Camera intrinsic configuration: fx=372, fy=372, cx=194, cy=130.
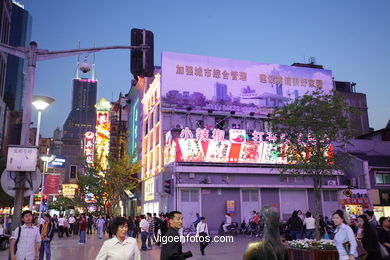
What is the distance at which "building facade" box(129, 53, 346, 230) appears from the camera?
101 ft

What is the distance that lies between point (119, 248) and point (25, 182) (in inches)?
159

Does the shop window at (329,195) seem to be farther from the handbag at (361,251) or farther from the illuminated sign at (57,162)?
the handbag at (361,251)

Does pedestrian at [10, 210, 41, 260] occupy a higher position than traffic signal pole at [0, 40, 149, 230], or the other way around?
traffic signal pole at [0, 40, 149, 230]

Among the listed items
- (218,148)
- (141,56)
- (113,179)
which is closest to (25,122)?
(141,56)

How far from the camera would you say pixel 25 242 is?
7.43m

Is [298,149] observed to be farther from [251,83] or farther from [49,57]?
[251,83]

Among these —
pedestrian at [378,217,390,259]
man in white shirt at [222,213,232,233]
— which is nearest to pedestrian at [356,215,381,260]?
pedestrian at [378,217,390,259]

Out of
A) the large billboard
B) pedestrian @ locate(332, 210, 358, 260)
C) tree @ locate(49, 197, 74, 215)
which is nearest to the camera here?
pedestrian @ locate(332, 210, 358, 260)

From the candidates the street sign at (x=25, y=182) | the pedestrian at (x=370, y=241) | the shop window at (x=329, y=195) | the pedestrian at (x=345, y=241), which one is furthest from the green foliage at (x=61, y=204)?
the pedestrian at (x=345, y=241)

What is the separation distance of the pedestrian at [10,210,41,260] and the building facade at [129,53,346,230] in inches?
830

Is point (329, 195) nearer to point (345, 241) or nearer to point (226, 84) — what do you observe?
point (226, 84)

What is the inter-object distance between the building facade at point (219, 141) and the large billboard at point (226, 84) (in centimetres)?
10

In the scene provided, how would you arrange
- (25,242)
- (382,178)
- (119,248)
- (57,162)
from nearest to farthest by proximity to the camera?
(119,248), (25,242), (57,162), (382,178)

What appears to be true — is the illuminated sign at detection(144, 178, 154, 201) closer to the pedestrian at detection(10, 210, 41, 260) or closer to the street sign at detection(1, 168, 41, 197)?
the street sign at detection(1, 168, 41, 197)
